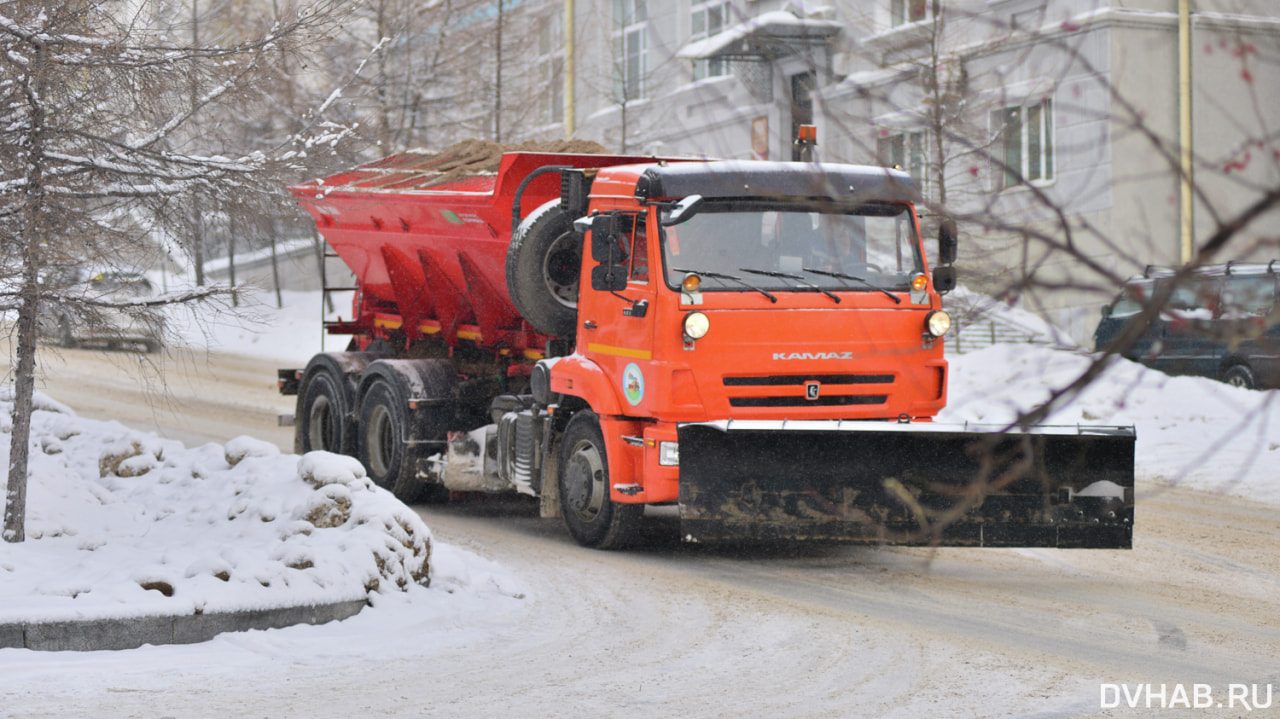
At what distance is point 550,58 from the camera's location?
2769 centimetres

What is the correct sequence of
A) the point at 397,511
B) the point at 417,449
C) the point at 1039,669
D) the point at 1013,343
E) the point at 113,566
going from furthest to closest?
the point at 1013,343 → the point at 417,449 → the point at 397,511 → the point at 113,566 → the point at 1039,669

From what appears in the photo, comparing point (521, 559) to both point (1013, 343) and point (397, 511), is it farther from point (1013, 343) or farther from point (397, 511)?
point (1013, 343)

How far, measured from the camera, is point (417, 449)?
11.6 m

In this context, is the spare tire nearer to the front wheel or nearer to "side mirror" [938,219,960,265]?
the front wheel

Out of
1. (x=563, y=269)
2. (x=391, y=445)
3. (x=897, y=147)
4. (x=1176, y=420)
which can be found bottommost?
(x=391, y=445)

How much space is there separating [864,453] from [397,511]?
276cm

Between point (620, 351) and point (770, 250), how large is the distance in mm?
1168

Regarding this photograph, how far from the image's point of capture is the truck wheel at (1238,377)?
1662 centimetres

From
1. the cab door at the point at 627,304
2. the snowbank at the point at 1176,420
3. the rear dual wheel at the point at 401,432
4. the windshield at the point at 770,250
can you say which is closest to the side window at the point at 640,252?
the cab door at the point at 627,304

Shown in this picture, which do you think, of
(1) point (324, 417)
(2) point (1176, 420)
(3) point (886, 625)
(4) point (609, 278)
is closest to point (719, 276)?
(4) point (609, 278)

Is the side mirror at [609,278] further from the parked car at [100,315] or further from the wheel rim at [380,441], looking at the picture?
the wheel rim at [380,441]

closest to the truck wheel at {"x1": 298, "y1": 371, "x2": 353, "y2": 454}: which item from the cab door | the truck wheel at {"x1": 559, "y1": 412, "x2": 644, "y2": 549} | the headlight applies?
the truck wheel at {"x1": 559, "y1": 412, "x2": 644, "y2": 549}

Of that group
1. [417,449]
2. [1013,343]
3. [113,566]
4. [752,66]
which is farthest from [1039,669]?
[752,66]

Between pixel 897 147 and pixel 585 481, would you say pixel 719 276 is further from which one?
pixel 897 147
